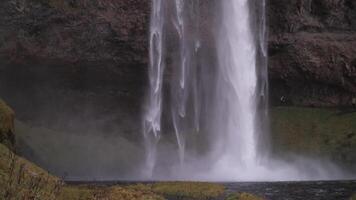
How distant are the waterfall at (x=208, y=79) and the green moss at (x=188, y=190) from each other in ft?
93.8

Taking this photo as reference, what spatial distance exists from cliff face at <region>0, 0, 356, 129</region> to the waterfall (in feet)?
6.94

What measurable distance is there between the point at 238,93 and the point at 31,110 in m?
24.9

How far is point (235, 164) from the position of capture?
54406 millimetres

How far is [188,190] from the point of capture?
1018 inches

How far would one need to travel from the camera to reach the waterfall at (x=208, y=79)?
57.9 meters

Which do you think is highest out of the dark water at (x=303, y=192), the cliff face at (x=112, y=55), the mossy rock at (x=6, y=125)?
the cliff face at (x=112, y=55)

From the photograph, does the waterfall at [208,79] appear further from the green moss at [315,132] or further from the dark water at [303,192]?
the dark water at [303,192]

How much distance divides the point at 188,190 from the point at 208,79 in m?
36.5

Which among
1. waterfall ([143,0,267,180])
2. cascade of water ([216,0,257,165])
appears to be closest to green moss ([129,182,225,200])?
waterfall ([143,0,267,180])

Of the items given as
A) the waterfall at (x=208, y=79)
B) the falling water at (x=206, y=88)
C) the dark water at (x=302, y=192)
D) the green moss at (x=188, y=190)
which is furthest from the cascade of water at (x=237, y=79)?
the green moss at (x=188, y=190)

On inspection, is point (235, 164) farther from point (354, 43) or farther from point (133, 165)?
point (354, 43)

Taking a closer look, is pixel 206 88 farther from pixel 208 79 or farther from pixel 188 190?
pixel 188 190

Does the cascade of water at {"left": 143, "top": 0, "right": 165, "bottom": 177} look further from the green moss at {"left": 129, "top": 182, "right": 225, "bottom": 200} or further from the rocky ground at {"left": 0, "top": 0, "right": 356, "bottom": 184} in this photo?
the green moss at {"left": 129, "top": 182, "right": 225, "bottom": 200}

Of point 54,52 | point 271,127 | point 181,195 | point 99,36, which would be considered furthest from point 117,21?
point 181,195
